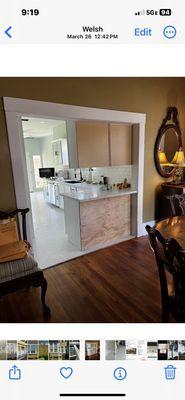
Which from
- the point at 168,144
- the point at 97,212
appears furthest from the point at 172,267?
the point at 168,144

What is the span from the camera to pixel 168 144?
3.57 metres

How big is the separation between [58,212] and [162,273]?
14.4 feet

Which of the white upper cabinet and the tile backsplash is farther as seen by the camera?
the white upper cabinet

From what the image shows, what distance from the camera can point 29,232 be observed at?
2291 mm

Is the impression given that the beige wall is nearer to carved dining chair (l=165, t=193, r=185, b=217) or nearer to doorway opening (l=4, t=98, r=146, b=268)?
doorway opening (l=4, t=98, r=146, b=268)

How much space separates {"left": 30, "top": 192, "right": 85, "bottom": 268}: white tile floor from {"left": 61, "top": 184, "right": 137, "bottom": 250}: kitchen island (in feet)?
0.59

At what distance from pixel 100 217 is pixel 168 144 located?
6.13 ft

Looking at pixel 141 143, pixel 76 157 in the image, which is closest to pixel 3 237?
pixel 76 157
